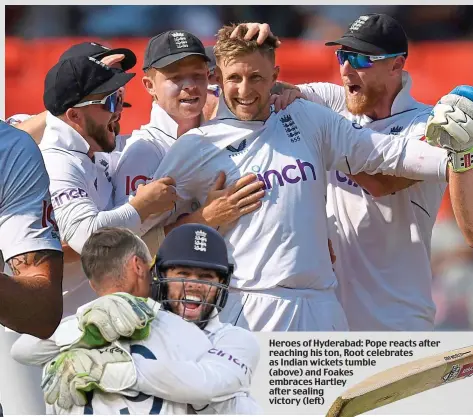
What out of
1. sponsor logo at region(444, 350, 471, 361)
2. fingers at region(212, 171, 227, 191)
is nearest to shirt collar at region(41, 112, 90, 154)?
fingers at region(212, 171, 227, 191)

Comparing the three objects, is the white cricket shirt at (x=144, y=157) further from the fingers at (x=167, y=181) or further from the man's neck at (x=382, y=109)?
the man's neck at (x=382, y=109)

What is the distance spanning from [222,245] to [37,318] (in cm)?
152

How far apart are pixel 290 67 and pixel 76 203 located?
1.18m

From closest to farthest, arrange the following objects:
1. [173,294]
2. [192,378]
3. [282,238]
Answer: [192,378], [173,294], [282,238]

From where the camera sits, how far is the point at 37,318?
3736mm

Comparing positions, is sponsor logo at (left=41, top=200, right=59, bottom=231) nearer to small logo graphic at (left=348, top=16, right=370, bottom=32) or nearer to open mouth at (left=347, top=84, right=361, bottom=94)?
open mouth at (left=347, top=84, right=361, bottom=94)

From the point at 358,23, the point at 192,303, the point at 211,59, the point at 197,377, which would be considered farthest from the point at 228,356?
the point at 358,23

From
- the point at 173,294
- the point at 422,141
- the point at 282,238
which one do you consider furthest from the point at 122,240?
the point at 422,141

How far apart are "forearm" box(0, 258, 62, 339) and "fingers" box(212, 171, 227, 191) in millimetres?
1774

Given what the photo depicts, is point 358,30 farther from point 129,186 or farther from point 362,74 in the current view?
point 129,186

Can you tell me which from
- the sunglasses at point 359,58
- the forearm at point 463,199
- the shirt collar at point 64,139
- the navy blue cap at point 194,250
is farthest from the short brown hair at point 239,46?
the forearm at point 463,199

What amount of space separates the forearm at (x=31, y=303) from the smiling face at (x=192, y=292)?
40.4 inches

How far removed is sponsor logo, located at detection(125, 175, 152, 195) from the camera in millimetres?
5633

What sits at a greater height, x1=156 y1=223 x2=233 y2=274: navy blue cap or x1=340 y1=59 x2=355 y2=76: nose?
x1=340 y1=59 x2=355 y2=76: nose
